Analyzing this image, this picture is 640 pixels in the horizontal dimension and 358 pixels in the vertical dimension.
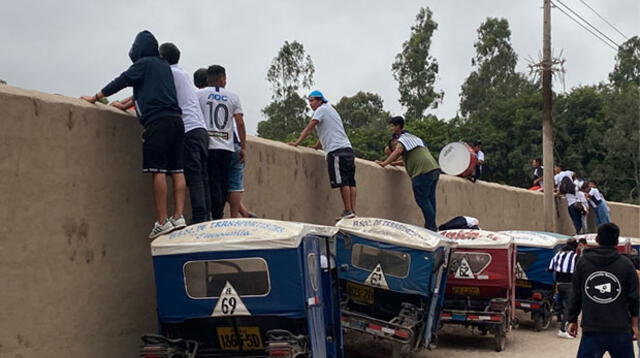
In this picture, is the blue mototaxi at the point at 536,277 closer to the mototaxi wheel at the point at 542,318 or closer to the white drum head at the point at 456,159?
the mototaxi wheel at the point at 542,318

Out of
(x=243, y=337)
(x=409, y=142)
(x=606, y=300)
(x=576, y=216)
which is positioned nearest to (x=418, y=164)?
(x=409, y=142)

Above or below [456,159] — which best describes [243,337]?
below

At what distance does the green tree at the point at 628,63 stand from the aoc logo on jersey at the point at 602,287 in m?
57.0

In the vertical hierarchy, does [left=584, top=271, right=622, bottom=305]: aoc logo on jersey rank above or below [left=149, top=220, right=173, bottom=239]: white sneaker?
below

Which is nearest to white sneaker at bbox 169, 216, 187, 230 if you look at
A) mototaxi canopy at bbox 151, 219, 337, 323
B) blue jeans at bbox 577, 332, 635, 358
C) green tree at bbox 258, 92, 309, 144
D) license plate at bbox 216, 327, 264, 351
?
mototaxi canopy at bbox 151, 219, 337, 323

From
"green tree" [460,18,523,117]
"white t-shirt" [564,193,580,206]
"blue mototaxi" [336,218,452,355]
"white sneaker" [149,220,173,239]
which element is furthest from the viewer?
"green tree" [460,18,523,117]

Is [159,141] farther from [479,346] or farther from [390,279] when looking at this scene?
[479,346]

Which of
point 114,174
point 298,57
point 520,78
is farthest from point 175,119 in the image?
point 520,78

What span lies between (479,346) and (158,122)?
6956mm

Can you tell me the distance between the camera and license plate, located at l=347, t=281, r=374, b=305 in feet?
32.5

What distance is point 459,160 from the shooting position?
59.4 feet

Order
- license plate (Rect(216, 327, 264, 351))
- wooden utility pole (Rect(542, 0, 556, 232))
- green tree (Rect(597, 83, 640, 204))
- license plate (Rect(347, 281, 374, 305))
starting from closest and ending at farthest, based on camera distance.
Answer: license plate (Rect(216, 327, 264, 351)) → license plate (Rect(347, 281, 374, 305)) → wooden utility pole (Rect(542, 0, 556, 232)) → green tree (Rect(597, 83, 640, 204))

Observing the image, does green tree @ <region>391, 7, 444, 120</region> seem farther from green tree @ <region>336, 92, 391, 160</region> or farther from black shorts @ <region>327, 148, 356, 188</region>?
black shorts @ <region>327, 148, 356, 188</region>

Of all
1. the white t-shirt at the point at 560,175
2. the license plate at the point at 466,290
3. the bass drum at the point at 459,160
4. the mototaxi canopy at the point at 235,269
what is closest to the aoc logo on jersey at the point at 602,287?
the mototaxi canopy at the point at 235,269
